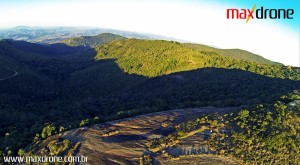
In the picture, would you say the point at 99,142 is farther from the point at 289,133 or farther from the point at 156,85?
the point at 156,85

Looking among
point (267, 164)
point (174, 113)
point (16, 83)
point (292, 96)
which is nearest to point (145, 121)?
point (174, 113)

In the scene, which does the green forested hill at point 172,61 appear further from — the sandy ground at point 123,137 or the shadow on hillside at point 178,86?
the sandy ground at point 123,137

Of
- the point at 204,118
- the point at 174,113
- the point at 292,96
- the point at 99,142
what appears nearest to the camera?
the point at 99,142

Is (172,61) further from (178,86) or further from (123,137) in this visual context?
(123,137)

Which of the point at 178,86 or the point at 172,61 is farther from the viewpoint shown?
the point at 172,61

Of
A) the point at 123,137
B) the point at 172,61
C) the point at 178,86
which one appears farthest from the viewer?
the point at 172,61

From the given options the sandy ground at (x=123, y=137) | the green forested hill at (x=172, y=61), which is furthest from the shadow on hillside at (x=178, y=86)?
the sandy ground at (x=123, y=137)

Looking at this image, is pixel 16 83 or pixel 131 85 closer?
pixel 16 83

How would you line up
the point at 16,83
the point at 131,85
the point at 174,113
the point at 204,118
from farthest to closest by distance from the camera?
the point at 131,85 → the point at 16,83 → the point at 174,113 → the point at 204,118

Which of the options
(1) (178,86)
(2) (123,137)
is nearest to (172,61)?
(1) (178,86)
